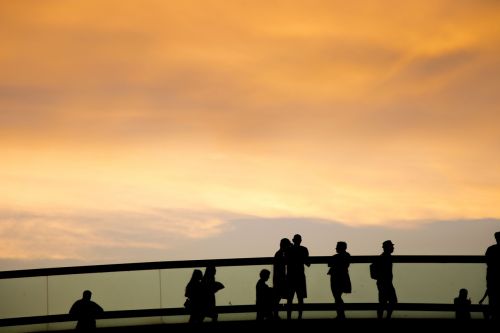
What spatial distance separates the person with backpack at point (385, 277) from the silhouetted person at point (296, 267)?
1398 millimetres

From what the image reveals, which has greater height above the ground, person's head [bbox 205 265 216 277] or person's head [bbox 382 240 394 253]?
person's head [bbox 382 240 394 253]

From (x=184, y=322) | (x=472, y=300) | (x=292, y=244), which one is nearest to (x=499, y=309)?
(x=472, y=300)

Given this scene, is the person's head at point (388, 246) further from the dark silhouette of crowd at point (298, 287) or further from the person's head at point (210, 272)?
the person's head at point (210, 272)


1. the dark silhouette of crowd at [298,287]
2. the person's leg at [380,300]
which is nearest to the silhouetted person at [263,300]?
the dark silhouette of crowd at [298,287]

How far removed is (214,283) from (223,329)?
105 centimetres

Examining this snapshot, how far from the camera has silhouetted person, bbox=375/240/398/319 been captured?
24281 mm

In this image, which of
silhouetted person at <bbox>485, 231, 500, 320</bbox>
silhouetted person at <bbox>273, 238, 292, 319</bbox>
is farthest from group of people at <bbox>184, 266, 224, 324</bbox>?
silhouetted person at <bbox>485, 231, 500, 320</bbox>

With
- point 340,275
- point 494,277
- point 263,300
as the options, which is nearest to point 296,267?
point 340,275

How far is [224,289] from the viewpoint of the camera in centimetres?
2598

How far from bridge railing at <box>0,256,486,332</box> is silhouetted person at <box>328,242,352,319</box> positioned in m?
0.97

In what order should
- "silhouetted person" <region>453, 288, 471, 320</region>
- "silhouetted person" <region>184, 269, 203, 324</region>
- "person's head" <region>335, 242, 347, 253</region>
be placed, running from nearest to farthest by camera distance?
"silhouetted person" <region>184, 269, 203, 324</region>, "silhouetted person" <region>453, 288, 471, 320</region>, "person's head" <region>335, 242, 347, 253</region>

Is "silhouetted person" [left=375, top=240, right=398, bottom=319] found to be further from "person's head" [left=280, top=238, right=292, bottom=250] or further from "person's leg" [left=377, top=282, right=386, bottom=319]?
"person's head" [left=280, top=238, right=292, bottom=250]

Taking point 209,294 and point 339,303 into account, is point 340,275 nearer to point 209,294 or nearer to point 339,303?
point 339,303

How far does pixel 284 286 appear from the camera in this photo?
80.1ft
